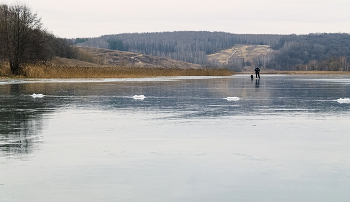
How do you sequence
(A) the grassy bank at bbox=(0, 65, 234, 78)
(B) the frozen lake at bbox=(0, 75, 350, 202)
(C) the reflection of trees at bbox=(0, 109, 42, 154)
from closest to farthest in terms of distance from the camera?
(B) the frozen lake at bbox=(0, 75, 350, 202) < (C) the reflection of trees at bbox=(0, 109, 42, 154) < (A) the grassy bank at bbox=(0, 65, 234, 78)

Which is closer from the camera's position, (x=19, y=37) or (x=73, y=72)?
(x=73, y=72)

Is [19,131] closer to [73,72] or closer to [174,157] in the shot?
[174,157]

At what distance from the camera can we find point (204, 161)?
287 inches

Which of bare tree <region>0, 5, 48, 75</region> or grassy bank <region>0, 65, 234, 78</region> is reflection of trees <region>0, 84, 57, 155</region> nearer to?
grassy bank <region>0, 65, 234, 78</region>

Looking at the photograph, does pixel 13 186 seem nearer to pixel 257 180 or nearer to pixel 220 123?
pixel 257 180

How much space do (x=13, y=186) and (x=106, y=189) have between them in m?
1.20

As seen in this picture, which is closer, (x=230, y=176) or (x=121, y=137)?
(x=230, y=176)

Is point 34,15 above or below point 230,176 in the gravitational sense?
above

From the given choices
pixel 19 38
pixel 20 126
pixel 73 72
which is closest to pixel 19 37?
pixel 19 38

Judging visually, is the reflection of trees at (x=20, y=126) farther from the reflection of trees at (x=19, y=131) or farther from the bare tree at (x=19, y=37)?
the bare tree at (x=19, y=37)

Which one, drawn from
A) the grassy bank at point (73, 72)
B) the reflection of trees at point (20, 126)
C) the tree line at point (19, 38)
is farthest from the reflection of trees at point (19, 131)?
the tree line at point (19, 38)

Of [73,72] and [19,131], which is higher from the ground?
[73,72]

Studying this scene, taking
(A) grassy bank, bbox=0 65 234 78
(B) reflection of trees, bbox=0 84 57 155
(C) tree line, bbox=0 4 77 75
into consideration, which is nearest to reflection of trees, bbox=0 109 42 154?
(B) reflection of trees, bbox=0 84 57 155

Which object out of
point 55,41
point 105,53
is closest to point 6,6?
point 55,41
